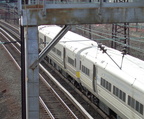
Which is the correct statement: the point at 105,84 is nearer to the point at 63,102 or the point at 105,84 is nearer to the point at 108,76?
the point at 108,76

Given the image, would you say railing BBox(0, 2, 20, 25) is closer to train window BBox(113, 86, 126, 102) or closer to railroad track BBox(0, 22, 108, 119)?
railroad track BBox(0, 22, 108, 119)

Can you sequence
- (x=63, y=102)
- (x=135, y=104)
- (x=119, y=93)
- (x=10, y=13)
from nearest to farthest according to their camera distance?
(x=135, y=104)
(x=119, y=93)
(x=63, y=102)
(x=10, y=13)

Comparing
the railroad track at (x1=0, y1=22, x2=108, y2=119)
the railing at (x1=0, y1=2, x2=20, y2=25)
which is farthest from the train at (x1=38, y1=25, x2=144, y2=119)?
the railing at (x1=0, y1=2, x2=20, y2=25)

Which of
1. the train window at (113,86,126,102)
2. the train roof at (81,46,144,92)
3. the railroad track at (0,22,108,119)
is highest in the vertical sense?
the train roof at (81,46,144,92)

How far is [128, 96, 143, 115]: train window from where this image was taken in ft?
36.1

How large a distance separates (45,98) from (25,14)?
→ 10519 mm

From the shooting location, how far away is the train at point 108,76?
11680mm

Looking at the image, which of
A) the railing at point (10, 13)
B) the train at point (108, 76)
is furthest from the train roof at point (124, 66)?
the railing at point (10, 13)

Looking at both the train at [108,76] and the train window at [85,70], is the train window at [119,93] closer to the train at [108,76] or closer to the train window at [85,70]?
the train at [108,76]

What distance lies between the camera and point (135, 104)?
11.4 m

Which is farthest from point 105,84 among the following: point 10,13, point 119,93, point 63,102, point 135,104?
point 10,13

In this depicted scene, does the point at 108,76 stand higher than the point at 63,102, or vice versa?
the point at 108,76

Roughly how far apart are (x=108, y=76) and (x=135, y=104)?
8.40ft

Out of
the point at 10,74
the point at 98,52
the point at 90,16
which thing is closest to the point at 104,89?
the point at 98,52
